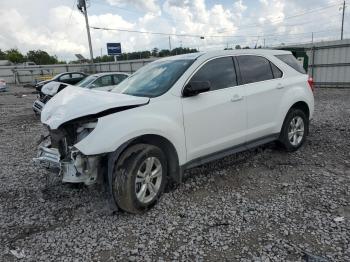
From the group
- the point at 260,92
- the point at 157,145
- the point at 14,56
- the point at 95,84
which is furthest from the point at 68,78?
the point at 14,56

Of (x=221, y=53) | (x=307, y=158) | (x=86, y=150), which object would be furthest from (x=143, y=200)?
(x=307, y=158)

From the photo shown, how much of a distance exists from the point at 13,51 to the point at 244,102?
9888 centimetres

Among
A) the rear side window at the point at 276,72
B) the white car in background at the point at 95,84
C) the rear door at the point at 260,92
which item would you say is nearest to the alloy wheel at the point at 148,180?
the rear door at the point at 260,92

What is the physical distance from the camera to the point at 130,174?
10.8 ft

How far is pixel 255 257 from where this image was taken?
8.98 ft

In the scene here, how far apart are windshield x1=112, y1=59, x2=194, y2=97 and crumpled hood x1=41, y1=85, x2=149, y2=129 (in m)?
0.37

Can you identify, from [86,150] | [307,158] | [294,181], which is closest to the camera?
[86,150]

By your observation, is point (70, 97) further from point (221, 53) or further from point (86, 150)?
point (221, 53)

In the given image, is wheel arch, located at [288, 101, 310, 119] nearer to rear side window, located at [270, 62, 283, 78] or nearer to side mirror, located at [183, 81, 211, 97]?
rear side window, located at [270, 62, 283, 78]

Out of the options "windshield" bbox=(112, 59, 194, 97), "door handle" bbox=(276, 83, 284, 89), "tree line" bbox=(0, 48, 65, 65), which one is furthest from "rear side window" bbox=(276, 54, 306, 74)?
"tree line" bbox=(0, 48, 65, 65)

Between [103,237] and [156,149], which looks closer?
[103,237]

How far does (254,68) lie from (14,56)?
9240cm

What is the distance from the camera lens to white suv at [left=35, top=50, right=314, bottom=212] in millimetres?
3275

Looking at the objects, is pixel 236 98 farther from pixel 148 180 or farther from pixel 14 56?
pixel 14 56
